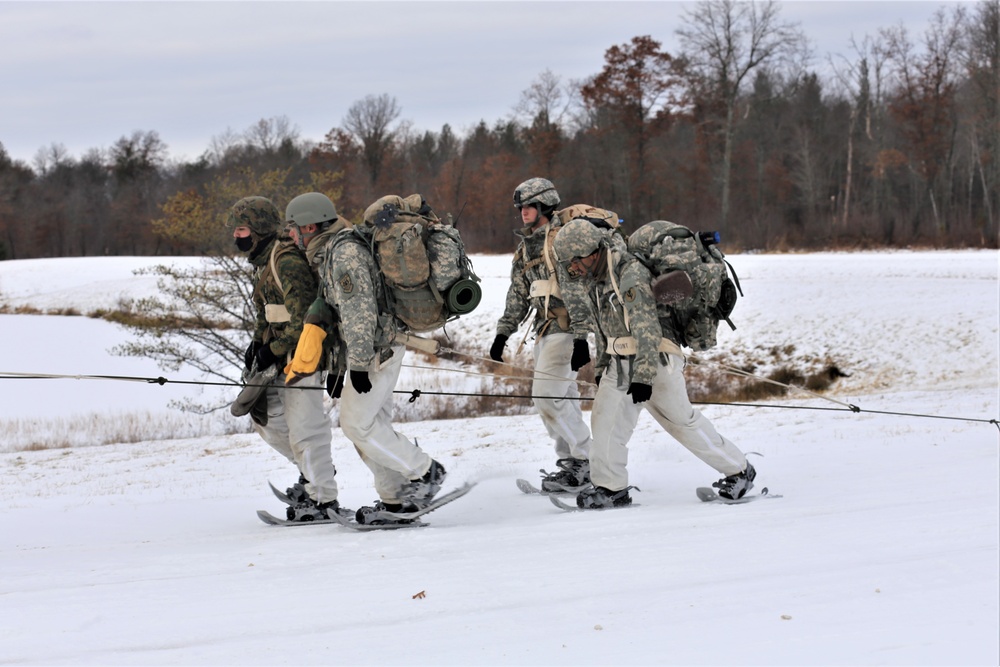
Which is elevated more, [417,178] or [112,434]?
[417,178]

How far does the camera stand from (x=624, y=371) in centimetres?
691

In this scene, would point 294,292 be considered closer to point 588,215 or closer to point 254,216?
point 254,216

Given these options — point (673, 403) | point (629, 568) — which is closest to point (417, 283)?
point (673, 403)

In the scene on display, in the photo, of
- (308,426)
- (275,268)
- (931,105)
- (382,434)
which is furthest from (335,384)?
(931,105)

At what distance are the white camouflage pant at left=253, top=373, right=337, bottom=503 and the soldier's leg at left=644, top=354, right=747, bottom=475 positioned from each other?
Result: 2.42 meters

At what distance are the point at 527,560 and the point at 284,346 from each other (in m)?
2.58

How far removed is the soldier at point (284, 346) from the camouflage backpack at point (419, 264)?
0.74 m

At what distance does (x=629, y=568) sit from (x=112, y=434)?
12248 millimetres

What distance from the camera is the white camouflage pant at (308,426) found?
703 centimetres

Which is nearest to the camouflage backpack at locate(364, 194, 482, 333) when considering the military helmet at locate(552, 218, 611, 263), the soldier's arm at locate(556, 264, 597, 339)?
the military helmet at locate(552, 218, 611, 263)

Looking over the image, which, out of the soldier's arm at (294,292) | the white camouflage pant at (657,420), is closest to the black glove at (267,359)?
the soldier's arm at (294,292)

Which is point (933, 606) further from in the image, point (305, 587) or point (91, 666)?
point (91, 666)

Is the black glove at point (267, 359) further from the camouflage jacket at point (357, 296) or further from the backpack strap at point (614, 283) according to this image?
the backpack strap at point (614, 283)

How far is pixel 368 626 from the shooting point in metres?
4.47
